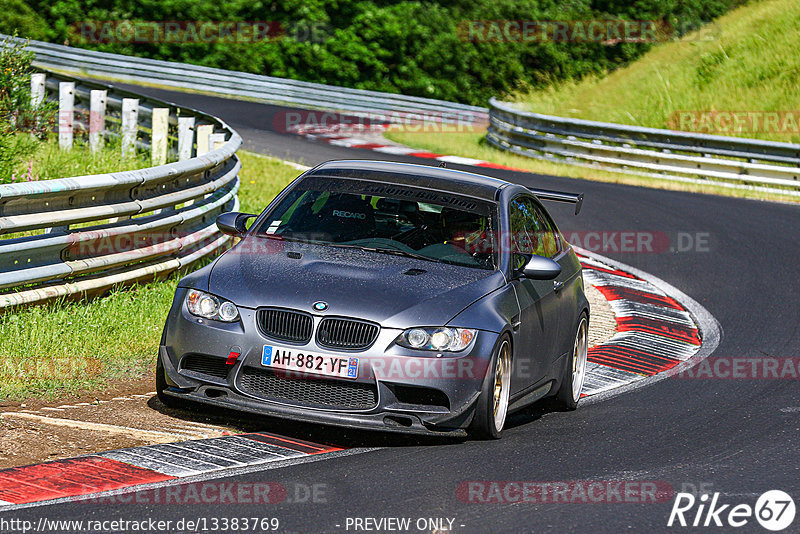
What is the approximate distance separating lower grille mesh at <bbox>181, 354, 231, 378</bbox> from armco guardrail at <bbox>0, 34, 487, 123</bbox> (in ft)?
97.7

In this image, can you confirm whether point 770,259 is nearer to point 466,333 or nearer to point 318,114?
point 466,333

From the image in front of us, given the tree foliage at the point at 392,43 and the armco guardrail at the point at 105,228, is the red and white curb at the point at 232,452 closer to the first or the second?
the armco guardrail at the point at 105,228

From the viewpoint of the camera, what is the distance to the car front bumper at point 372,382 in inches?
246

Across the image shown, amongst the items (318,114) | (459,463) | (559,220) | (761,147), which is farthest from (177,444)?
(318,114)

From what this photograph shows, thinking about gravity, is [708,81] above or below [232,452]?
below

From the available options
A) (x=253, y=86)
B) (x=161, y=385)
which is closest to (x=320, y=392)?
(x=161, y=385)

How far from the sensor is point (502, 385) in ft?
22.3

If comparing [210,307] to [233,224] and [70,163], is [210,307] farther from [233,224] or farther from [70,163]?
[70,163]

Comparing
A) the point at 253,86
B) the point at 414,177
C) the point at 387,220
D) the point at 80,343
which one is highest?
the point at 414,177

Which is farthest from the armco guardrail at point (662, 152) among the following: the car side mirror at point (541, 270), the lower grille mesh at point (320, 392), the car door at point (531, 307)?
the lower grille mesh at point (320, 392)

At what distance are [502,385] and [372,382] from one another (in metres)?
0.94

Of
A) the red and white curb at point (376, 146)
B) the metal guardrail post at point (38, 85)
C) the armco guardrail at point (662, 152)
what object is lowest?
the red and white curb at point (376, 146)

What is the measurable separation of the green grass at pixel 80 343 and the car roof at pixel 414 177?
1807 mm

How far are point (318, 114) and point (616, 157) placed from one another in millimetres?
13031
